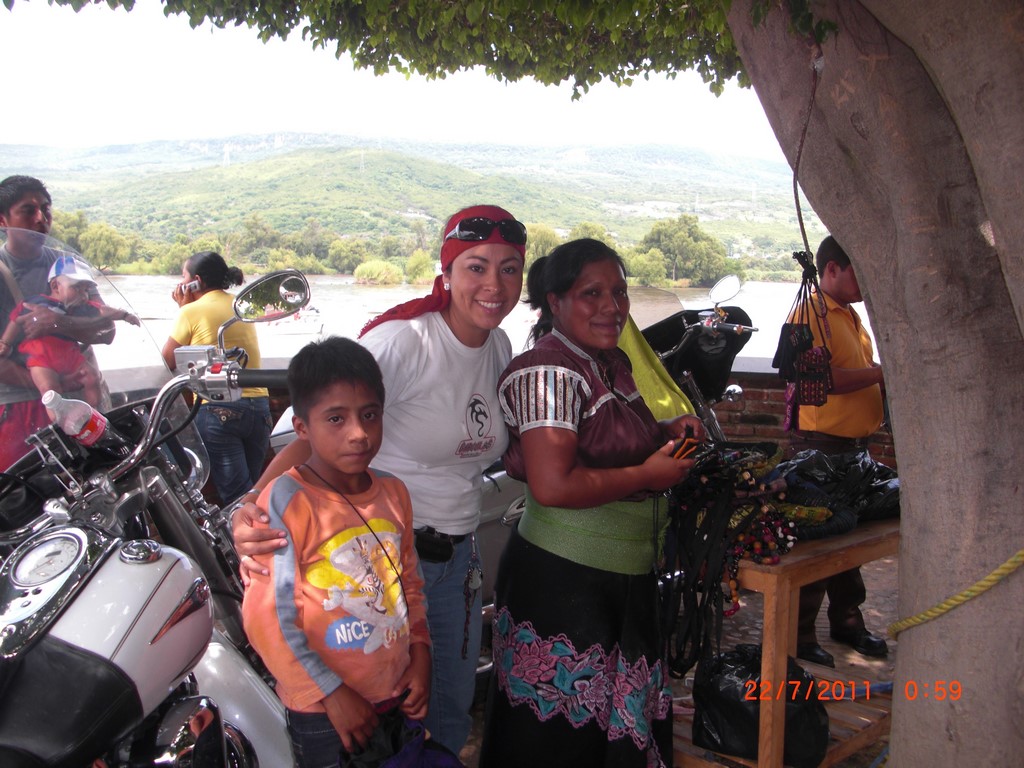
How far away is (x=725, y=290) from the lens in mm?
3992

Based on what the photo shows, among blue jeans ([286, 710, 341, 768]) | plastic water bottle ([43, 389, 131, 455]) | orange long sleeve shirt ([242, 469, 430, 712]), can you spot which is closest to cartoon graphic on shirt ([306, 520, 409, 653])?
orange long sleeve shirt ([242, 469, 430, 712])

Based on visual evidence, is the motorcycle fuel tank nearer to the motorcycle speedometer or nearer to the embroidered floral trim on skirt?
the motorcycle speedometer

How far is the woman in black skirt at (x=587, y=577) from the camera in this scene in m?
2.26

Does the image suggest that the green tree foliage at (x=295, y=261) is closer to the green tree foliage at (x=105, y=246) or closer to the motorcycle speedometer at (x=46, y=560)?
the green tree foliage at (x=105, y=246)

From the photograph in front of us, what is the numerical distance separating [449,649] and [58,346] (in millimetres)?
1218

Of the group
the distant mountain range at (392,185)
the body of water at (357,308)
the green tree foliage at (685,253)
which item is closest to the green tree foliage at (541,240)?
the body of water at (357,308)

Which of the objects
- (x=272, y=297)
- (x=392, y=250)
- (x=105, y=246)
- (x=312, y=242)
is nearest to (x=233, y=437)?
(x=272, y=297)

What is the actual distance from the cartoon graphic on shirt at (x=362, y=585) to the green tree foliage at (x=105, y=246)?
13.9 m

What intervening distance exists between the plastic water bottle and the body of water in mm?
1420

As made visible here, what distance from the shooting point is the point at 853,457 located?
10.5 feet

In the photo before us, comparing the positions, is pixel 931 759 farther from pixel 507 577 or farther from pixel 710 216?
pixel 710 216

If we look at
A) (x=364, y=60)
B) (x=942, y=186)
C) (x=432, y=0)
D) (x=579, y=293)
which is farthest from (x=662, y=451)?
(x=364, y=60)

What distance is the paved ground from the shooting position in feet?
11.3

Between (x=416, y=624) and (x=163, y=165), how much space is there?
30.1 m
